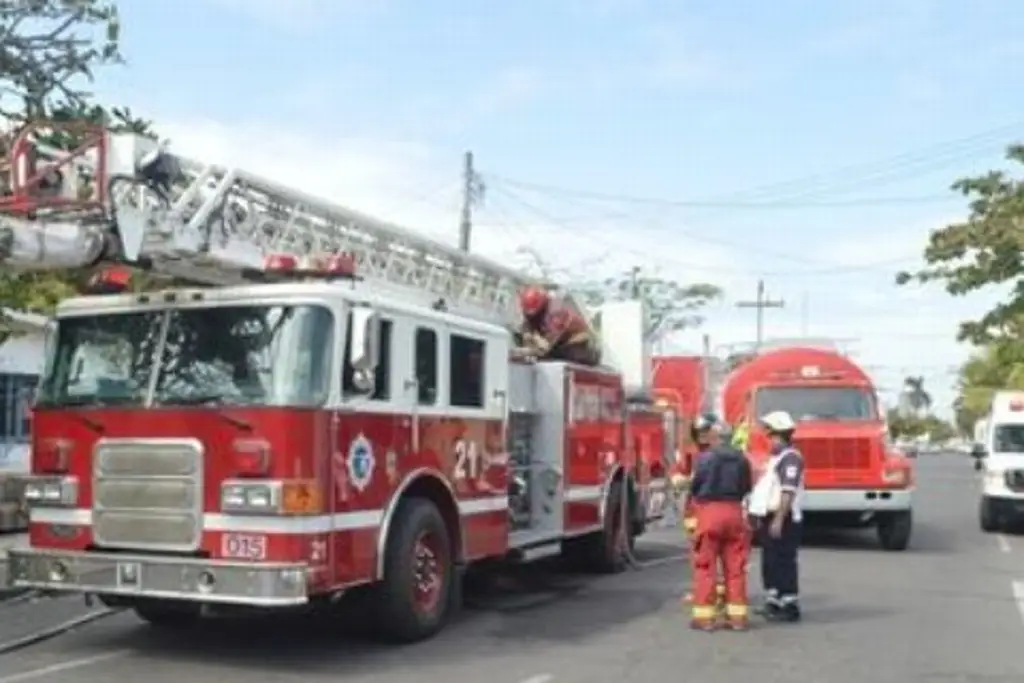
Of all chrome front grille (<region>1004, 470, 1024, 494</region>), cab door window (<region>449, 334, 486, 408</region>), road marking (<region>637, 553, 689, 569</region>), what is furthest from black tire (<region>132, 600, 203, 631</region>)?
chrome front grille (<region>1004, 470, 1024, 494</region>)

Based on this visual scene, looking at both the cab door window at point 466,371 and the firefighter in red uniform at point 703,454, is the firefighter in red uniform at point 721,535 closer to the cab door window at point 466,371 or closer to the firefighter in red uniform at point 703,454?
the firefighter in red uniform at point 703,454

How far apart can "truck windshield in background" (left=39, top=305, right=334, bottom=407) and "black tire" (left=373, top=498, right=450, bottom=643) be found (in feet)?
4.37

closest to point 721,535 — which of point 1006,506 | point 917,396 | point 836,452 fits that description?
point 836,452

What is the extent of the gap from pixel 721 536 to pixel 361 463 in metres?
3.00

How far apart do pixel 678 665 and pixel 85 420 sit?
4074mm

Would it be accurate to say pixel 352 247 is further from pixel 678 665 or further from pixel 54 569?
pixel 678 665

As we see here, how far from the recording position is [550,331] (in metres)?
13.2

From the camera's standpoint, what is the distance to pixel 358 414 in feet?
28.7

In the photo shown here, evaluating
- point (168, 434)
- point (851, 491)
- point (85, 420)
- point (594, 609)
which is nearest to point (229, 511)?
point (168, 434)

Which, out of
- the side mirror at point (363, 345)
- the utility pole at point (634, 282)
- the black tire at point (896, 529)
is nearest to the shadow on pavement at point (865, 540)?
the black tire at point (896, 529)

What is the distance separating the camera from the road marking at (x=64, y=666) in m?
8.20

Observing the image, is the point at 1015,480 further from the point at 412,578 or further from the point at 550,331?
the point at 412,578

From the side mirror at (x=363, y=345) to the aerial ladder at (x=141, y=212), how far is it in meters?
1.43

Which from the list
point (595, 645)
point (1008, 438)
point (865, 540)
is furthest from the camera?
point (1008, 438)
